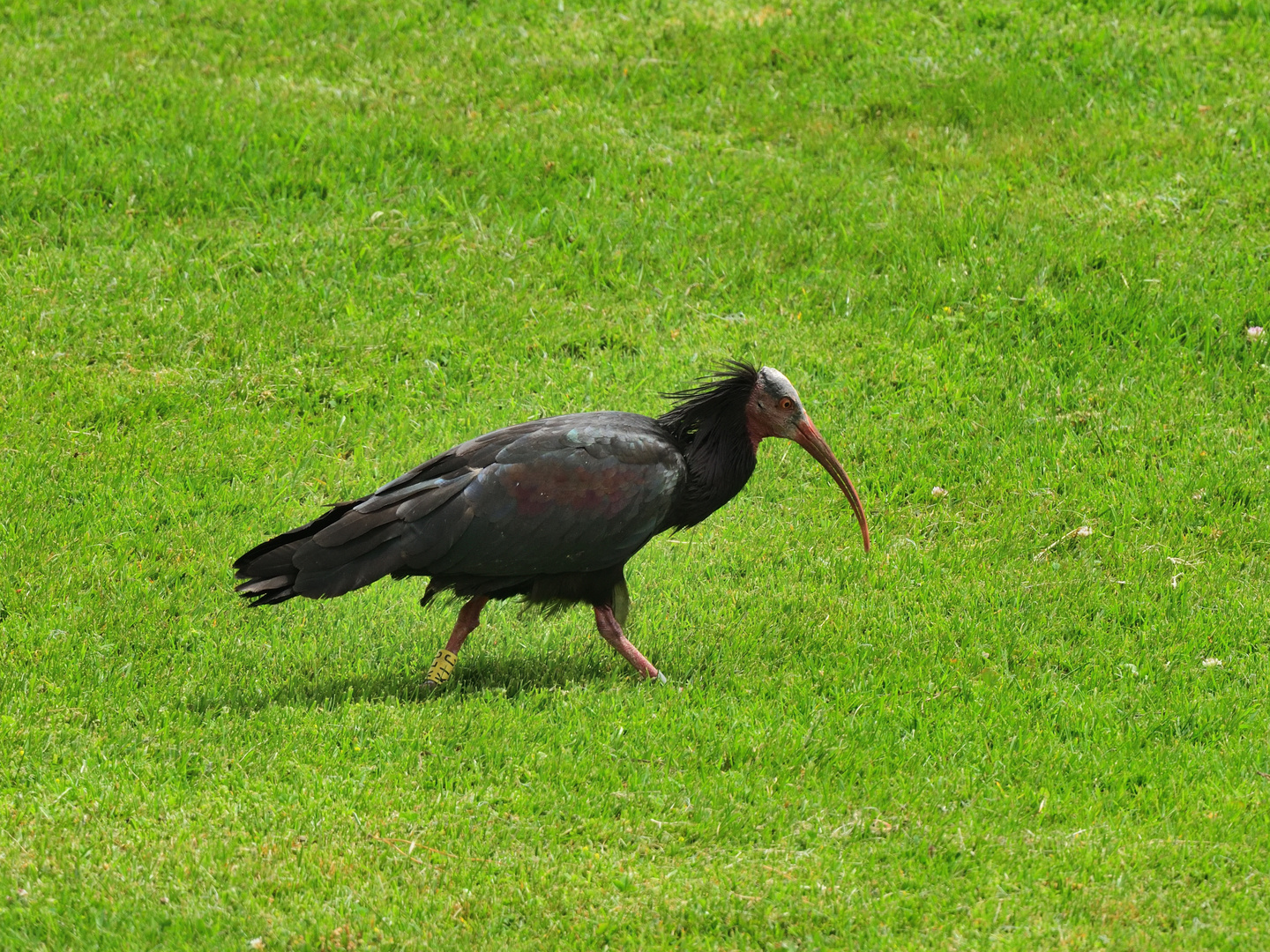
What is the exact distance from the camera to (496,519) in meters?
6.77

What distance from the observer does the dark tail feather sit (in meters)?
6.70

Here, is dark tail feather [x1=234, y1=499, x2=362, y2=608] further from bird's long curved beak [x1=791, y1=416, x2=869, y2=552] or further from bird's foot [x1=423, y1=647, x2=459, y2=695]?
bird's long curved beak [x1=791, y1=416, x2=869, y2=552]

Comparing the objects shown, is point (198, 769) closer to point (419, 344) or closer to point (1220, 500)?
point (419, 344)

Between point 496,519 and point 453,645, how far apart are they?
0.73m

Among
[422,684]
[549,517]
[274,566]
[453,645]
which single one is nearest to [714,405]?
[549,517]

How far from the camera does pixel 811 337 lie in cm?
1041

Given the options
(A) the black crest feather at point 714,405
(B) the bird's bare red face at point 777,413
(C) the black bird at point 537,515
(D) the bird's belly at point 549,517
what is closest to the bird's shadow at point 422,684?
(C) the black bird at point 537,515

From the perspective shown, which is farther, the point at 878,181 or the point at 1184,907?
the point at 878,181

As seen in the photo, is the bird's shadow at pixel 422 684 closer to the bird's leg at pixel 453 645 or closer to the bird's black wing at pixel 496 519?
the bird's leg at pixel 453 645

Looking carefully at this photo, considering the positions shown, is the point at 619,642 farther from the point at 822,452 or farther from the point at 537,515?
the point at 822,452

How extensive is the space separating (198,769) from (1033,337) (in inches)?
264

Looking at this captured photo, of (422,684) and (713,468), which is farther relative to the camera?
(713,468)

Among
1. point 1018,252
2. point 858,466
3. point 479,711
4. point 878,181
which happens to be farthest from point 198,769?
point 878,181

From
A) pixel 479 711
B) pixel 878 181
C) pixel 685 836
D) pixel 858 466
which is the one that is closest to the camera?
pixel 685 836
